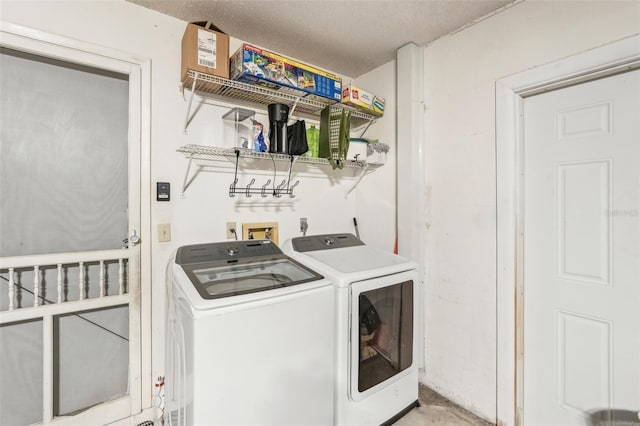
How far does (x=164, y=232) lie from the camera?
6.28 feet

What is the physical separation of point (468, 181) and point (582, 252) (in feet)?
2.41

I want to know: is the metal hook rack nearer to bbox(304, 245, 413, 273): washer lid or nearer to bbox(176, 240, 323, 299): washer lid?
bbox(176, 240, 323, 299): washer lid

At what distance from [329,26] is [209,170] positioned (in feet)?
4.26

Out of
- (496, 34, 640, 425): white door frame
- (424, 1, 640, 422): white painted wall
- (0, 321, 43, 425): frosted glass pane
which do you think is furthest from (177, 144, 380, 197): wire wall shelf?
(0, 321, 43, 425): frosted glass pane

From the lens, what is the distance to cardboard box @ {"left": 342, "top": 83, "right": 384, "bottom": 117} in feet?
7.64

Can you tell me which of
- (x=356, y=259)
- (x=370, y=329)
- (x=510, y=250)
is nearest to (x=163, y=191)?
(x=356, y=259)

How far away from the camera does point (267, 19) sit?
78.3 inches

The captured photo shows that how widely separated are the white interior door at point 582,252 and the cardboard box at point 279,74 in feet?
4.30

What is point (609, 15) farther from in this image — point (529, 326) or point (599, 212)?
point (529, 326)

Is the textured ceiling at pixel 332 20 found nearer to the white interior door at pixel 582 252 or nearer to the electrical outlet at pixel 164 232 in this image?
the white interior door at pixel 582 252

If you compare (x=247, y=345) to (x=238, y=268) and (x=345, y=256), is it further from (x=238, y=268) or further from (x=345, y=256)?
(x=345, y=256)

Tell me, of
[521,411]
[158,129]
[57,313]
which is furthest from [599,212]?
[57,313]

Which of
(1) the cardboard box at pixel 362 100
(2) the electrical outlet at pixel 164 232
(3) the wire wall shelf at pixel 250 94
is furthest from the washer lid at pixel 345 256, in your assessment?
(1) the cardboard box at pixel 362 100

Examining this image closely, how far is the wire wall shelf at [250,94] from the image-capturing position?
1852 mm
